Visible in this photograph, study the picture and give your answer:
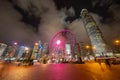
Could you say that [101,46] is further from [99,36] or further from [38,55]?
[38,55]

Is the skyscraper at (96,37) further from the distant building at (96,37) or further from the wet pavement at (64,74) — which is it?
the wet pavement at (64,74)

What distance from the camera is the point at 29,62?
52.3 meters

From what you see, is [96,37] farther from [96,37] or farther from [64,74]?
[64,74]

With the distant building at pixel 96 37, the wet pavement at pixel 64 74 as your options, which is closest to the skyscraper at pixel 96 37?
the distant building at pixel 96 37

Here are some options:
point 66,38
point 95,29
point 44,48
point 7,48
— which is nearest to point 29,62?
point 66,38

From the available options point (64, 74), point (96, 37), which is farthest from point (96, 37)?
point (64, 74)

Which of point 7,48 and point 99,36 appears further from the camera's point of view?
point 99,36

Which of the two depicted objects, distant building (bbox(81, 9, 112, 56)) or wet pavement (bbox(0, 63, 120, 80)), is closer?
wet pavement (bbox(0, 63, 120, 80))

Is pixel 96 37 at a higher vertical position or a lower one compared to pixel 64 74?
higher

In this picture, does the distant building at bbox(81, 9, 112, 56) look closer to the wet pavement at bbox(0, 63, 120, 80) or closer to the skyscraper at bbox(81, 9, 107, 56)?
the skyscraper at bbox(81, 9, 107, 56)

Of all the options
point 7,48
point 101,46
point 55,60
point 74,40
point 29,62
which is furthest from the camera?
point 101,46

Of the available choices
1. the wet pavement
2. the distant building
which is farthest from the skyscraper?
the wet pavement

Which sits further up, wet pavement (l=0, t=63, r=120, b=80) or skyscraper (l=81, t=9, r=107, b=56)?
skyscraper (l=81, t=9, r=107, b=56)

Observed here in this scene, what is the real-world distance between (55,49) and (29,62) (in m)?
21.8
